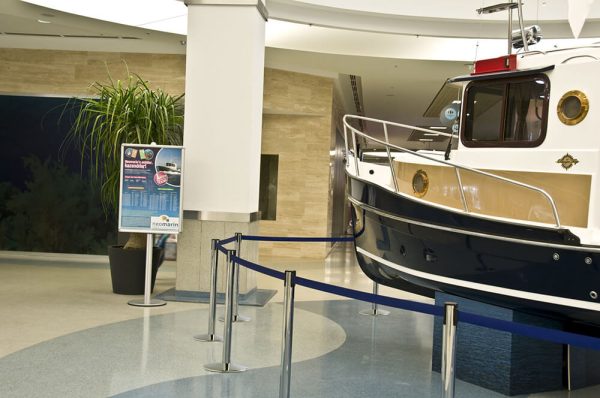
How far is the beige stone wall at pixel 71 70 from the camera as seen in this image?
1223cm

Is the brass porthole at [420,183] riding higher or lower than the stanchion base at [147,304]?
higher

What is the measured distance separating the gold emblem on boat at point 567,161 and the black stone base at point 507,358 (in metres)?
1.08

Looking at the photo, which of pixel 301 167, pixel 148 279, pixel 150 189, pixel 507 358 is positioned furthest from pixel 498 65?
pixel 301 167

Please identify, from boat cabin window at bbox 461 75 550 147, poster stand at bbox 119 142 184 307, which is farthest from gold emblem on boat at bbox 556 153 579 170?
poster stand at bbox 119 142 184 307

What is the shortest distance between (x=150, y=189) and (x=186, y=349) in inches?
95.3

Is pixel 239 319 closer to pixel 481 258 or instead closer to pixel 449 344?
pixel 481 258

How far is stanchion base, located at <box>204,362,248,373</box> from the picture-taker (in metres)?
5.11

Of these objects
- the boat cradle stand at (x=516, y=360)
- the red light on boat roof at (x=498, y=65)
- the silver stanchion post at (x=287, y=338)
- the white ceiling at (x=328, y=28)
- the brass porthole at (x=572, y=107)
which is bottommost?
the boat cradle stand at (x=516, y=360)

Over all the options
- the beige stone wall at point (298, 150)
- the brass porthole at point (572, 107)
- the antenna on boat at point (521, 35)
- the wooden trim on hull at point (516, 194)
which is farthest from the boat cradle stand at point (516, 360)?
the beige stone wall at point (298, 150)

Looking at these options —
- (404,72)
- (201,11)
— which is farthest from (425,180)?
(404,72)

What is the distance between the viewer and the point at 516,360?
16.2ft

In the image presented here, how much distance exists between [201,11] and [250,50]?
72cm

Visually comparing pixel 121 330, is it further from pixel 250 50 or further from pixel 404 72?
pixel 404 72

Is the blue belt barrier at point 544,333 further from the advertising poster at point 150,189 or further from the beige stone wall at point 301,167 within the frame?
the beige stone wall at point 301,167
